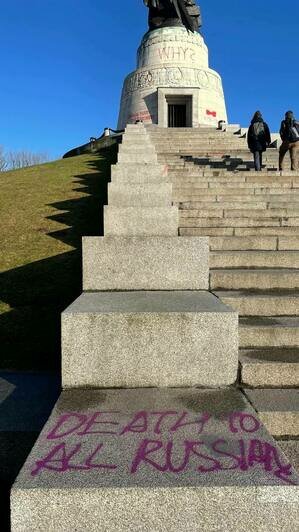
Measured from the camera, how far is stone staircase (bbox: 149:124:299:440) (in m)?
3.13

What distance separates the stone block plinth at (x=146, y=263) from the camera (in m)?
4.13

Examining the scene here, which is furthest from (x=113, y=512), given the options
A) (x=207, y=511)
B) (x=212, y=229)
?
(x=212, y=229)

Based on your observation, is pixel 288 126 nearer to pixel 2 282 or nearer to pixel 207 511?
pixel 2 282

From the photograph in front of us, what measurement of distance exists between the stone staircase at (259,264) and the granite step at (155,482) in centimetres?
74

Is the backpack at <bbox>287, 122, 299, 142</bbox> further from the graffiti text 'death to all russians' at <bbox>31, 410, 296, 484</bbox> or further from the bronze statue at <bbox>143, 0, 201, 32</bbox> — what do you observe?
the bronze statue at <bbox>143, 0, 201, 32</bbox>

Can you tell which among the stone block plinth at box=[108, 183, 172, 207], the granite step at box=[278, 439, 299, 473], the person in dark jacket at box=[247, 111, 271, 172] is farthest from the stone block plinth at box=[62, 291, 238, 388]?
the person in dark jacket at box=[247, 111, 271, 172]

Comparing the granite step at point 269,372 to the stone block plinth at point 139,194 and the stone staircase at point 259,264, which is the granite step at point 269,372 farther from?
the stone block plinth at point 139,194

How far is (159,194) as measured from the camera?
271 inches

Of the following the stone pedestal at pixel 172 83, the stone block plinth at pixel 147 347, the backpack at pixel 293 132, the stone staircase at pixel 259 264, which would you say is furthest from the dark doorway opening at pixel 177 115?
the stone block plinth at pixel 147 347

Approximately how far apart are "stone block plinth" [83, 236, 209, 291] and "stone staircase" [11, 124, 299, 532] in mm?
10

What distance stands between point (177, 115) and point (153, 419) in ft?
109

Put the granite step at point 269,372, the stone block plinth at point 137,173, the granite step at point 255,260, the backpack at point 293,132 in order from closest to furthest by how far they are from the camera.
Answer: the granite step at point 269,372
the granite step at point 255,260
the stone block plinth at point 137,173
the backpack at point 293,132

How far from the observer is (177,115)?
107 feet

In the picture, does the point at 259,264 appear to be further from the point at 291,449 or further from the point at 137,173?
the point at 137,173
